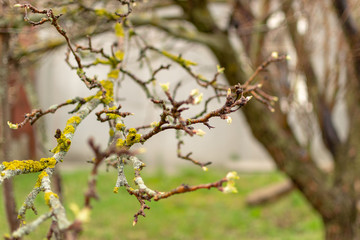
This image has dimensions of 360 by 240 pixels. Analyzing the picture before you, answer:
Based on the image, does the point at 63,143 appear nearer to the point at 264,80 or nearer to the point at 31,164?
the point at 31,164

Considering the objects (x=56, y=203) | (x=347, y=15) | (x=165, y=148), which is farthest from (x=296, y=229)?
(x=56, y=203)

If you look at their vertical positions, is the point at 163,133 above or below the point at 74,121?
below

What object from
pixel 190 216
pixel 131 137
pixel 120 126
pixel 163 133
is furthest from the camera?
pixel 163 133

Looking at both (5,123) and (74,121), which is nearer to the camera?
(74,121)

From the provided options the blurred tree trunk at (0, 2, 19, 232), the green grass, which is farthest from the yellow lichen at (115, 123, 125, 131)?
the green grass

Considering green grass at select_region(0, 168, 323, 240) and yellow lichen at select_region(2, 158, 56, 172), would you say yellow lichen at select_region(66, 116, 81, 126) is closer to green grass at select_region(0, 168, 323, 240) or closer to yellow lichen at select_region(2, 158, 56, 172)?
yellow lichen at select_region(2, 158, 56, 172)

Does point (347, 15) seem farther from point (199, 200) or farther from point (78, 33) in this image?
point (199, 200)

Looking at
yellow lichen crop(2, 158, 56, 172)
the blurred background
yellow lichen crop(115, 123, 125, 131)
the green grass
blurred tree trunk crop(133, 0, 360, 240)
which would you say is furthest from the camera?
the green grass

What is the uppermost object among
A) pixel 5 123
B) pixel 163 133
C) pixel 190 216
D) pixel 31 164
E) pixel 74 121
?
pixel 5 123

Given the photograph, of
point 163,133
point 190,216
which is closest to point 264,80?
point 190,216
